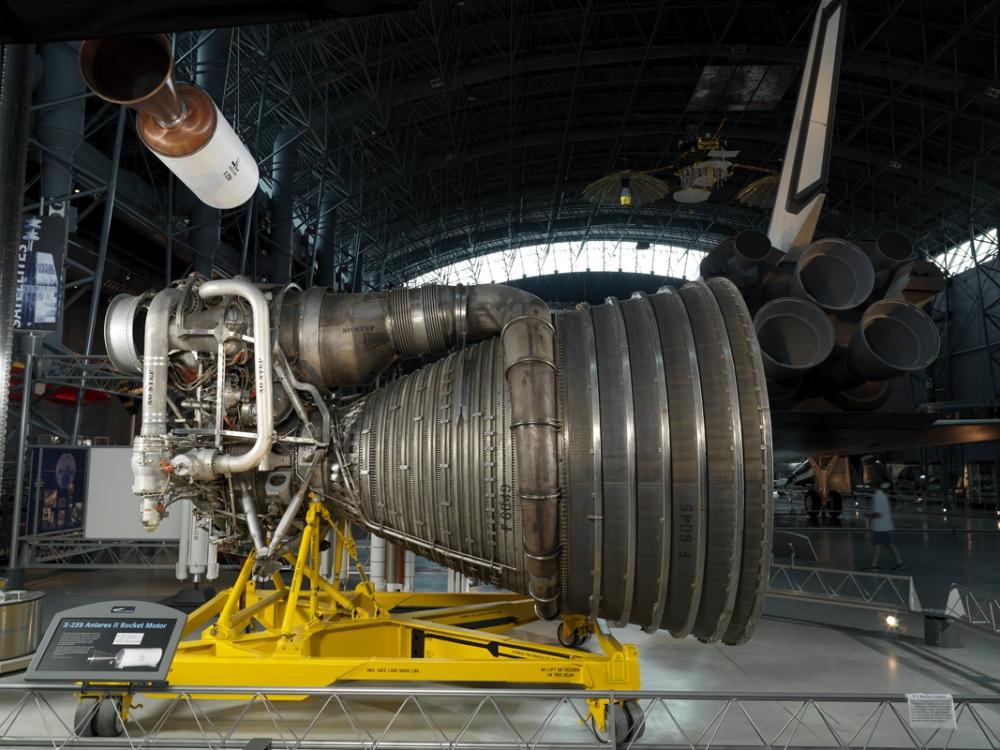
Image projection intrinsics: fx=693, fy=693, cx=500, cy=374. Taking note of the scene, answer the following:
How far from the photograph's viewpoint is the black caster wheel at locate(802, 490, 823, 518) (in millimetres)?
18328

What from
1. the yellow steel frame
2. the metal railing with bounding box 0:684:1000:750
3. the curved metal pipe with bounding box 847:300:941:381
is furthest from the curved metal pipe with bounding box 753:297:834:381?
the yellow steel frame

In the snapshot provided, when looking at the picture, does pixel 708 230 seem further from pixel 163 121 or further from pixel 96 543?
pixel 163 121

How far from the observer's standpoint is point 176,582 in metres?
9.95

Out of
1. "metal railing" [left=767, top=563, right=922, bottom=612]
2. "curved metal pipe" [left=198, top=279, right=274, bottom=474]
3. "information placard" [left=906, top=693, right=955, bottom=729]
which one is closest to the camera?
"information placard" [left=906, top=693, right=955, bottom=729]

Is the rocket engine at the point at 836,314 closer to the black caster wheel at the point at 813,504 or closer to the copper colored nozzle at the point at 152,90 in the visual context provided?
the copper colored nozzle at the point at 152,90

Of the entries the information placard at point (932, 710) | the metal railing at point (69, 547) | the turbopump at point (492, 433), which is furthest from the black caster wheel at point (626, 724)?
the metal railing at point (69, 547)

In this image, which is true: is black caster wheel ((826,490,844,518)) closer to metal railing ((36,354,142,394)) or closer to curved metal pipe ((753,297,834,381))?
curved metal pipe ((753,297,834,381))

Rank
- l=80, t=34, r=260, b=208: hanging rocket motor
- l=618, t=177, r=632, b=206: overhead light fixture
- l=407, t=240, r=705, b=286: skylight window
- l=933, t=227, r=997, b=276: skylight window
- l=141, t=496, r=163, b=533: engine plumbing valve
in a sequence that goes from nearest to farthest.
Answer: l=80, t=34, r=260, b=208: hanging rocket motor, l=141, t=496, r=163, b=533: engine plumbing valve, l=618, t=177, r=632, b=206: overhead light fixture, l=933, t=227, r=997, b=276: skylight window, l=407, t=240, r=705, b=286: skylight window

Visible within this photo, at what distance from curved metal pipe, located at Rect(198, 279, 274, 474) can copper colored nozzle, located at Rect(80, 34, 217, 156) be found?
3.31ft

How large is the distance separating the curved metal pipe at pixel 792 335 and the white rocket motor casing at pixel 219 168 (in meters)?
5.25

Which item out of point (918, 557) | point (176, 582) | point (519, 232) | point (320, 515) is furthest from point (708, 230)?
point (320, 515)

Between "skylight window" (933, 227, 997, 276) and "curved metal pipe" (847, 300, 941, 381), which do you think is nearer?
"curved metal pipe" (847, 300, 941, 381)

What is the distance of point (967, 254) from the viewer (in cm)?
2898

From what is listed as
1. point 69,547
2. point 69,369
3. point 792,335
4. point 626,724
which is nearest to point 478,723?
point 626,724
